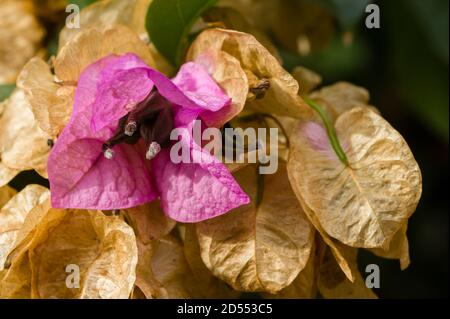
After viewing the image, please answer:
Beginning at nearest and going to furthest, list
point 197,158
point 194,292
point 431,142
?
point 197,158, point 194,292, point 431,142

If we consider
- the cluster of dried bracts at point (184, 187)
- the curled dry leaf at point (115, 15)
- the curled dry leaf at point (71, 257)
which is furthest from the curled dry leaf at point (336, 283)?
the curled dry leaf at point (115, 15)

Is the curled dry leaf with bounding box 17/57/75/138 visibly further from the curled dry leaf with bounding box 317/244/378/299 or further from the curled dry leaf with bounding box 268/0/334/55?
the curled dry leaf with bounding box 268/0/334/55

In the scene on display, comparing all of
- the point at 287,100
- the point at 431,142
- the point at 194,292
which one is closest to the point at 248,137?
the point at 287,100

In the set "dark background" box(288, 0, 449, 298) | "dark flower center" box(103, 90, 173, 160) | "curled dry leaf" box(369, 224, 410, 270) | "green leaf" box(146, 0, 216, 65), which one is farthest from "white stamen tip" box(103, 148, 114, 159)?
"dark background" box(288, 0, 449, 298)

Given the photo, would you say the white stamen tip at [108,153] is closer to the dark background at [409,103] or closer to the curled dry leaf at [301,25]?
the curled dry leaf at [301,25]
